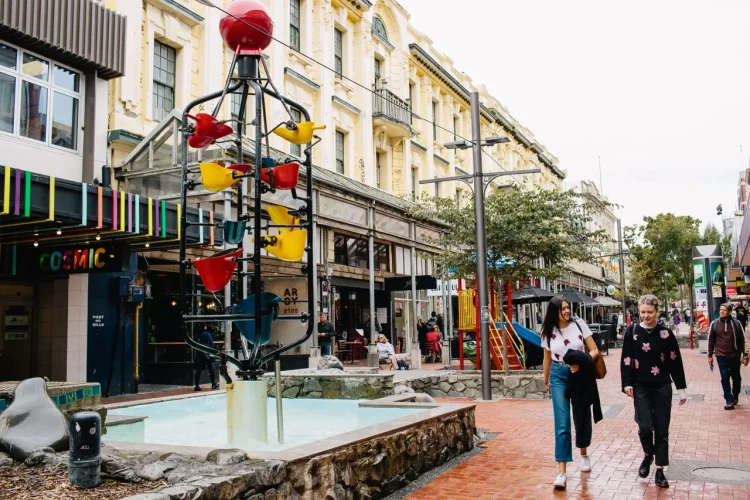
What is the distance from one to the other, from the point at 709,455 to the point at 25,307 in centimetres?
1233

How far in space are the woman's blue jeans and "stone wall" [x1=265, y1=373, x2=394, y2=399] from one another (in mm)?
4445

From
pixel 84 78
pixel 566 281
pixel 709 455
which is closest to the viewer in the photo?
pixel 709 455

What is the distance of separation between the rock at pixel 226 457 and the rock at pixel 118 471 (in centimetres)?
51

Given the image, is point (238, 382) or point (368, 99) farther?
point (368, 99)

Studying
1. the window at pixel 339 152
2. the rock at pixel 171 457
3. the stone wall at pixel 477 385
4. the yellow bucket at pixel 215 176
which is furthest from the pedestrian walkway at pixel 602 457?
the window at pixel 339 152

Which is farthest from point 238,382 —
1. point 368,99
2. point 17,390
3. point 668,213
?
point 668,213

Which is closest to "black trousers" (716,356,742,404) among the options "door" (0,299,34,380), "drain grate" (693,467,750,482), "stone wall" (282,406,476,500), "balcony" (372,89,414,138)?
"drain grate" (693,467,750,482)

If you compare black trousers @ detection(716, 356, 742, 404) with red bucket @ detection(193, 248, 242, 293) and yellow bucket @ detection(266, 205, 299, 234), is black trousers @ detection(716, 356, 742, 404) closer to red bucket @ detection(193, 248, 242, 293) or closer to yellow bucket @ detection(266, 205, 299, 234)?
yellow bucket @ detection(266, 205, 299, 234)

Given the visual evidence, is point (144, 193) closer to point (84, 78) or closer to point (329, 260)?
point (84, 78)

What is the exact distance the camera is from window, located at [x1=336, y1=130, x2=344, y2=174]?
23.4 metres

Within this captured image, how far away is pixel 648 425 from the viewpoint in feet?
20.9

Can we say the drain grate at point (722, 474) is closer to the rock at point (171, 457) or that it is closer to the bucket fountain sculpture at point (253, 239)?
the bucket fountain sculpture at point (253, 239)

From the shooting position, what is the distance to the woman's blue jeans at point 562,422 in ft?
20.6

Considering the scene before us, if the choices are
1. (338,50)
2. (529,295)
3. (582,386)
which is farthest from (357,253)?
(582,386)
